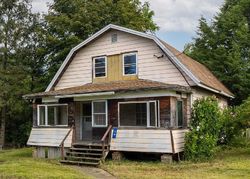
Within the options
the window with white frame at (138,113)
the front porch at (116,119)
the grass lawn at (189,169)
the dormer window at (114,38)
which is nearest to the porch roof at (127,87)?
the front porch at (116,119)

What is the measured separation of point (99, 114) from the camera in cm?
1966

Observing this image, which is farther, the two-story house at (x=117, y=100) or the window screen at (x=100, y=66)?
the window screen at (x=100, y=66)

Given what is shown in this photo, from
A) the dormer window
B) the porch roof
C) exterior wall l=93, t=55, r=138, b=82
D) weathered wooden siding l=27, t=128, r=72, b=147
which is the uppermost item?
the dormer window

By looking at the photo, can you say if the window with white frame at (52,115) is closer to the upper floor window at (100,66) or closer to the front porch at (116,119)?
the front porch at (116,119)

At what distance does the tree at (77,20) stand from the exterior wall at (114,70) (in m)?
9.24

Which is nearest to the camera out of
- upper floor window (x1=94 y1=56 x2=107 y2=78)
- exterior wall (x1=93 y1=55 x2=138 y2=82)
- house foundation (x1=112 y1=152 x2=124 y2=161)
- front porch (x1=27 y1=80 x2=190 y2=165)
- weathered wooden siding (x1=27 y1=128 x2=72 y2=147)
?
front porch (x1=27 y1=80 x2=190 y2=165)

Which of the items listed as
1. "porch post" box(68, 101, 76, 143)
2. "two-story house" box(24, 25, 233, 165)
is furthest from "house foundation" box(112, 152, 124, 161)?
"porch post" box(68, 101, 76, 143)

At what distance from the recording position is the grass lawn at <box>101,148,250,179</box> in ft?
43.4

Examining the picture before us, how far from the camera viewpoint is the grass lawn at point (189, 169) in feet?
43.4

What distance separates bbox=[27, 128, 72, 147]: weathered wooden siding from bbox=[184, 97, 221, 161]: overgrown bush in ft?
20.8

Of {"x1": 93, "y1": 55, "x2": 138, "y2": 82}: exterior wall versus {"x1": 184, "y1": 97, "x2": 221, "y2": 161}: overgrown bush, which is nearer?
{"x1": 184, "y1": 97, "x2": 221, "y2": 161}: overgrown bush

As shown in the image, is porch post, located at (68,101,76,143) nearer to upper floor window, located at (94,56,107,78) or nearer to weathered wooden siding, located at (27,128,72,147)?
weathered wooden siding, located at (27,128,72,147)

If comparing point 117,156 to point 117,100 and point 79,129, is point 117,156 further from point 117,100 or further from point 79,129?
point 79,129

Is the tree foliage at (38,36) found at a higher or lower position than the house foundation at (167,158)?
higher
